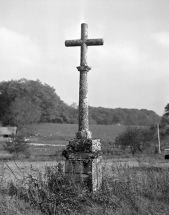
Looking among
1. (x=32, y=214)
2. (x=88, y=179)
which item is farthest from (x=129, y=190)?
(x=32, y=214)

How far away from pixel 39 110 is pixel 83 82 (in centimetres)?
4130

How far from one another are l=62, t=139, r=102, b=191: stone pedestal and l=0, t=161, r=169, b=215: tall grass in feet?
0.55

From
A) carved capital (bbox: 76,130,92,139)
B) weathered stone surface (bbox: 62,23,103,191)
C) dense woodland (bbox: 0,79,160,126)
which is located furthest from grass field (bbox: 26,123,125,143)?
carved capital (bbox: 76,130,92,139)

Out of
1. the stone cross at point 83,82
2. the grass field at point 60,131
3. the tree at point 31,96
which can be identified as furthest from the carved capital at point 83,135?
the tree at point 31,96

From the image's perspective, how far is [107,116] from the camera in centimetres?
5916

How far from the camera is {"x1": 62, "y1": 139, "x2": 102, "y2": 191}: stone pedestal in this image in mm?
4977

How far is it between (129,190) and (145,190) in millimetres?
395

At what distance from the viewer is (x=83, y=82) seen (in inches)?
222

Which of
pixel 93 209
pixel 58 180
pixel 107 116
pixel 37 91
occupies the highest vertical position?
pixel 37 91

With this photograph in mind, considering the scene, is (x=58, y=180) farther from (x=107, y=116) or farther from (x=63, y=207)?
(x=107, y=116)

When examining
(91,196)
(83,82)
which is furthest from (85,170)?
(83,82)

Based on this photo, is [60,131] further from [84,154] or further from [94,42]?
[84,154]

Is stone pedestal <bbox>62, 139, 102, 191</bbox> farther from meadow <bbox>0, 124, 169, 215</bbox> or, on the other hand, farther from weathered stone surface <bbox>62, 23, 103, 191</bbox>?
meadow <bbox>0, 124, 169, 215</bbox>

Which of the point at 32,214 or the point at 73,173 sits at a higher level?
the point at 73,173
